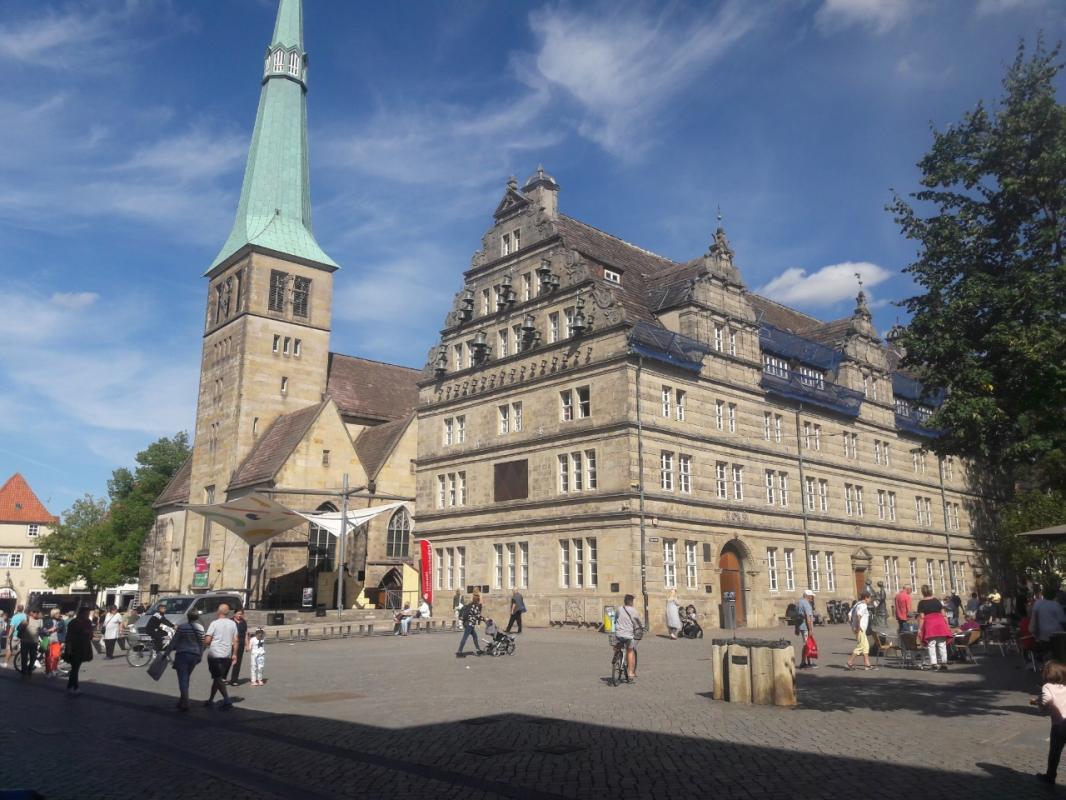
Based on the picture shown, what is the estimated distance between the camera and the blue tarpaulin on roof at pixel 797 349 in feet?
140

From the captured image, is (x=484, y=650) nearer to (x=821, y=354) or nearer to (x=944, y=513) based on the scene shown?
(x=821, y=354)

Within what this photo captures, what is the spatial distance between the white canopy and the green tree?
3162 cm

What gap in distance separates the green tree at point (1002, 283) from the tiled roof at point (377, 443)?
41815mm

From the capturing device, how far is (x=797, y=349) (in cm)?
4450

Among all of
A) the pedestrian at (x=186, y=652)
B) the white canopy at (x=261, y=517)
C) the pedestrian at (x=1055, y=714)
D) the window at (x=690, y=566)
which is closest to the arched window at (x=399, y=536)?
the white canopy at (x=261, y=517)

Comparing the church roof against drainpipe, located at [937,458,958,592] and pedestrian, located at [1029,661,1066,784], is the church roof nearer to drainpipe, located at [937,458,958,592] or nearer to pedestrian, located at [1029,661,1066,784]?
drainpipe, located at [937,458,958,592]

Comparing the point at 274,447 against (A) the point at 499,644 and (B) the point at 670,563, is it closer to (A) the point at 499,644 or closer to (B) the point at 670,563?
(B) the point at 670,563

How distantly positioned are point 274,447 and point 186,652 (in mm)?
39069

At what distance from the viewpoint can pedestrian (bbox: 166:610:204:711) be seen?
1515 centimetres

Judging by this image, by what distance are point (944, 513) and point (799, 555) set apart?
1692 centimetres

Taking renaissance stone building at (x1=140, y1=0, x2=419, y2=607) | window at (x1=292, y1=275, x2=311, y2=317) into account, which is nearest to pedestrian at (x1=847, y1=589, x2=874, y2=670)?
renaissance stone building at (x1=140, y1=0, x2=419, y2=607)

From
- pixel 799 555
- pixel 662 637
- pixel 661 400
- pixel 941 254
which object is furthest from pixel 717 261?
pixel 941 254

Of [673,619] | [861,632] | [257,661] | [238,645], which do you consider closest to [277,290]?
[673,619]

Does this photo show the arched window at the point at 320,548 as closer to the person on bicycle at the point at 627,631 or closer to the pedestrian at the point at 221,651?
the pedestrian at the point at 221,651
